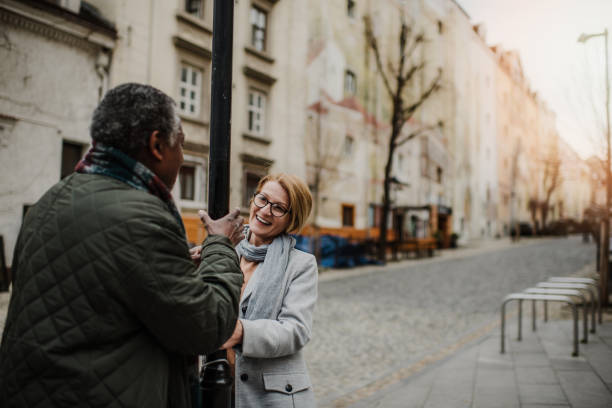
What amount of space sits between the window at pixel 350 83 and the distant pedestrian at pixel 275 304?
2344 centimetres

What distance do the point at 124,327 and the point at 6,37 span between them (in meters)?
7.82

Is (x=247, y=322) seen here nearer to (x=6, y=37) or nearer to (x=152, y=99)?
(x=152, y=99)

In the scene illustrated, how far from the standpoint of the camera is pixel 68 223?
1514 mm

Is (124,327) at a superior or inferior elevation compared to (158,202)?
inferior

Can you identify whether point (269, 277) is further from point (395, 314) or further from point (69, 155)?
point (69, 155)

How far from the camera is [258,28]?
66.8ft

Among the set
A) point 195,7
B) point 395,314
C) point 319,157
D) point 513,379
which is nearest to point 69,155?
point 395,314

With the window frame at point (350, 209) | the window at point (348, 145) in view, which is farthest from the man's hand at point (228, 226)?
the window at point (348, 145)

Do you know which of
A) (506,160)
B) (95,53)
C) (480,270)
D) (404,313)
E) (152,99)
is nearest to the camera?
(152,99)

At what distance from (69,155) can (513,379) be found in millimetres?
9864

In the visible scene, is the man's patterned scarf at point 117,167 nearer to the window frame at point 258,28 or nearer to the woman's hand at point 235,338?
the woman's hand at point 235,338

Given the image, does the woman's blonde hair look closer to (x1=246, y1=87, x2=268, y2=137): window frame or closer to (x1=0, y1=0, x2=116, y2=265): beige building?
(x1=0, y1=0, x2=116, y2=265): beige building

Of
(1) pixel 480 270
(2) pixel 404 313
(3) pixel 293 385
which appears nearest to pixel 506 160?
(1) pixel 480 270

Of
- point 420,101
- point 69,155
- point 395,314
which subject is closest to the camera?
point 395,314
